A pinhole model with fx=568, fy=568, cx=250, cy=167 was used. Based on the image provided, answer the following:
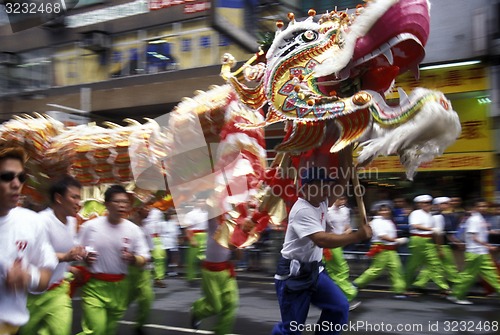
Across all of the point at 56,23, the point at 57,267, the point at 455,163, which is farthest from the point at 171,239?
the point at 56,23

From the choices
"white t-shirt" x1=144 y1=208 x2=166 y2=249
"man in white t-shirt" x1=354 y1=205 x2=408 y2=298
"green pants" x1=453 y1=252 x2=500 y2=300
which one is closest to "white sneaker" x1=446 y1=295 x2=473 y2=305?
"green pants" x1=453 y1=252 x2=500 y2=300

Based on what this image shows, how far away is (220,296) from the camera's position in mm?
5004

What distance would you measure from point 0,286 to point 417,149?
8.51 ft

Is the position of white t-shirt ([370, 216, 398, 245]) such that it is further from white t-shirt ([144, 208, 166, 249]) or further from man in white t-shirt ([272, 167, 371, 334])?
man in white t-shirt ([272, 167, 371, 334])

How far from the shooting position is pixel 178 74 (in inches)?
559

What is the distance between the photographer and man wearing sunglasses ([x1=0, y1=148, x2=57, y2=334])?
2.60 m

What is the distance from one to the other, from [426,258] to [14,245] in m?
6.70

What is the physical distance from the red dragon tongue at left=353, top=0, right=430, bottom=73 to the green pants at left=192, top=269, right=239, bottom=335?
2327 mm


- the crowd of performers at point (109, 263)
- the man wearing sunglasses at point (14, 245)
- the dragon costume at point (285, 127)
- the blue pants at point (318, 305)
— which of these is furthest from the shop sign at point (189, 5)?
the man wearing sunglasses at point (14, 245)

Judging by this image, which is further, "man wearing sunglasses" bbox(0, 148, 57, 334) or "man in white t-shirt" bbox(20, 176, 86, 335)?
"man in white t-shirt" bbox(20, 176, 86, 335)

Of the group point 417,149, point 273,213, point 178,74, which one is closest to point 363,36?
point 417,149

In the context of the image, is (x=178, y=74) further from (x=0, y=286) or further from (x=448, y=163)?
(x=0, y=286)

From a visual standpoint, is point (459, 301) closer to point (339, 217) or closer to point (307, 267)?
point (339, 217)

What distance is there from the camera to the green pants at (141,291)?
576 centimetres
